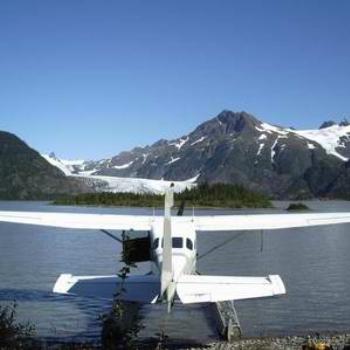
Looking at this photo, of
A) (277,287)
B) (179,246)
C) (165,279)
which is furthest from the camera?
(179,246)

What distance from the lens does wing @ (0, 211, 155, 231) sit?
14773mm

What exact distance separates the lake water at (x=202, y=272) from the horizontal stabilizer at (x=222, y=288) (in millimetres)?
2142

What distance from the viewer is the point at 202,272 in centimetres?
2350

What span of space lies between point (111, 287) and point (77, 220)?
3873 mm

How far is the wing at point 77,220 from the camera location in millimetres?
14773

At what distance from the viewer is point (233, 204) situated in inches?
4387

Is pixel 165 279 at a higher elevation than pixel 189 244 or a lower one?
lower

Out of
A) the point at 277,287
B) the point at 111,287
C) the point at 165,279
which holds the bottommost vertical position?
the point at 111,287

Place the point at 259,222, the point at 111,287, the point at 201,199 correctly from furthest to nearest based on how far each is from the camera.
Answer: the point at 201,199
the point at 259,222
the point at 111,287

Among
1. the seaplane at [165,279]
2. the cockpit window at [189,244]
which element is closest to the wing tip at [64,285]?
the seaplane at [165,279]

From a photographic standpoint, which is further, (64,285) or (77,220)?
(77,220)

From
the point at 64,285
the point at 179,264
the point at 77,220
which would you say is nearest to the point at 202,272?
the point at 77,220

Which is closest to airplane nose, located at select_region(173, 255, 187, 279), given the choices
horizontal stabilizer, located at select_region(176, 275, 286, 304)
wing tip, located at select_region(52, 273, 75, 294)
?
horizontal stabilizer, located at select_region(176, 275, 286, 304)

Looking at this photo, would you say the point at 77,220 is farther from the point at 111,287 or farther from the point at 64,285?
the point at 111,287
